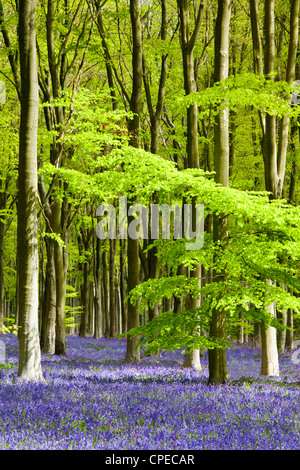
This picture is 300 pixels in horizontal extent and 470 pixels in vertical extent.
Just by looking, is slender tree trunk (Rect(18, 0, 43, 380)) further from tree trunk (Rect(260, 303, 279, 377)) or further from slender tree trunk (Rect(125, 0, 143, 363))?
tree trunk (Rect(260, 303, 279, 377))

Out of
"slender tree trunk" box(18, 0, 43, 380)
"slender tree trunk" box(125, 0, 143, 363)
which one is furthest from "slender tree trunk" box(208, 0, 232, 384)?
"slender tree trunk" box(125, 0, 143, 363)

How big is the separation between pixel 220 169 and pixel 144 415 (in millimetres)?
5727

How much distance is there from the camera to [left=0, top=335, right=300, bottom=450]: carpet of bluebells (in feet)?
18.2

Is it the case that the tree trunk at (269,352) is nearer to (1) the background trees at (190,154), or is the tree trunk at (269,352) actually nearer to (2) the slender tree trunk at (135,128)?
(1) the background trees at (190,154)

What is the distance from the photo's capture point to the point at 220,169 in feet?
33.7

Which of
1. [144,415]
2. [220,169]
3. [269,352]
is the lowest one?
[269,352]

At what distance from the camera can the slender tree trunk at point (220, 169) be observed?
31.1ft

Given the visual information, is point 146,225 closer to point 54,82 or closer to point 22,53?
point 54,82

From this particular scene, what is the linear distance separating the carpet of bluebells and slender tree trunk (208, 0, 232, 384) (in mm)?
493

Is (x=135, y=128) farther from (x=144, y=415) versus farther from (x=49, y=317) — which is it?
(x=144, y=415)

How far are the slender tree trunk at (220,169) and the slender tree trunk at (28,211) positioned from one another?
392cm

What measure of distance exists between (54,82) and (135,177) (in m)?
9.23

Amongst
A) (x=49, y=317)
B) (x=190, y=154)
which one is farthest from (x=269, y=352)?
(x=49, y=317)
